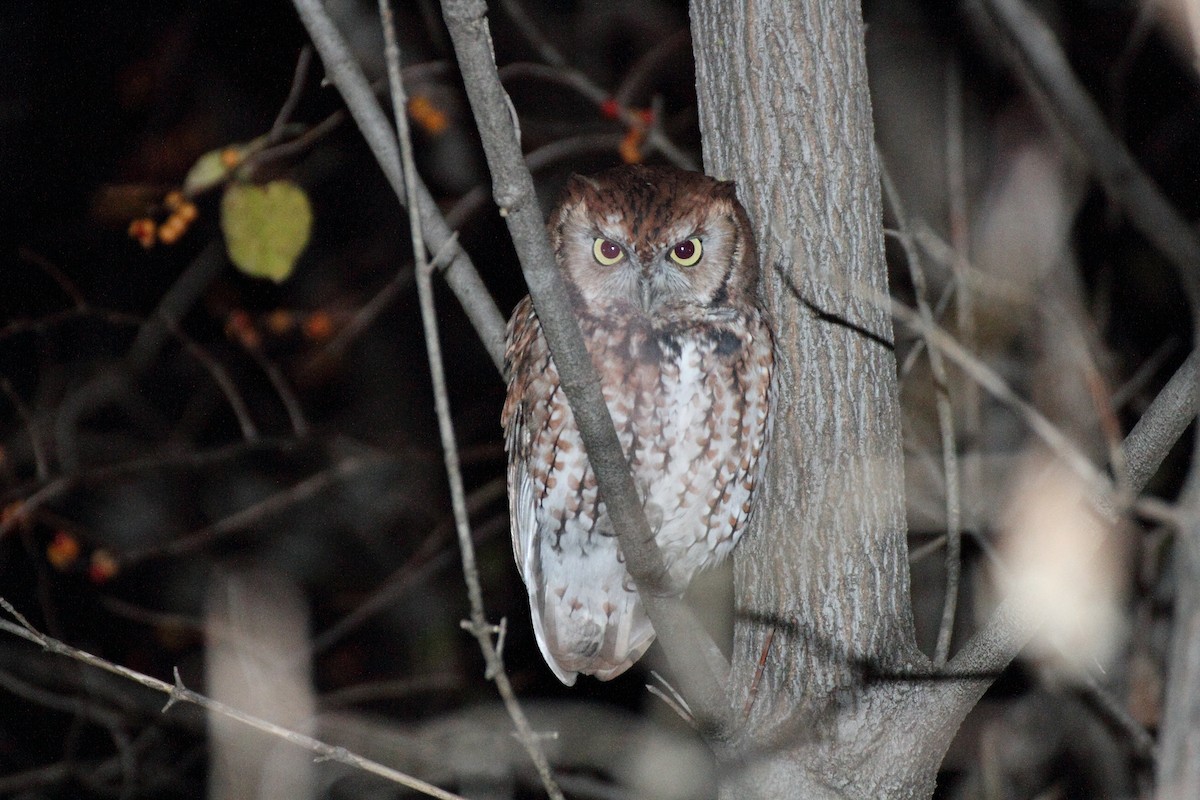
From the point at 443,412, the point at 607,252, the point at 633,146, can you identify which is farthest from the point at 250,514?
the point at 443,412

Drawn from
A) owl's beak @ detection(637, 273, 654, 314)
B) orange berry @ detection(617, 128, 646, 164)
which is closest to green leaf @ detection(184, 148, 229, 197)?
orange berry @ detection(617, 128, 646, 164)

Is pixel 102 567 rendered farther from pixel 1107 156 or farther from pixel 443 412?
pixel 1107 156

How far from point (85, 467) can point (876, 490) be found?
9.95 feet

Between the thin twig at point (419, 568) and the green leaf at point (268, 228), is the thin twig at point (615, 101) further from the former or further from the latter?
the thin twig at point (419, 568)

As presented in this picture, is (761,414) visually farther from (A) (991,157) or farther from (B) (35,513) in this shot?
(B) (35,513)

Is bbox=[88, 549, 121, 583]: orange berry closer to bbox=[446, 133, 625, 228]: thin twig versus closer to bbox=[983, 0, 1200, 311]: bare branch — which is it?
bbox=[446, 133, 625, 228]: thin twig

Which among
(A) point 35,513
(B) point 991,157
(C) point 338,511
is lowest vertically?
(C) point 338,511

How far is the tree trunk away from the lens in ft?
6.11

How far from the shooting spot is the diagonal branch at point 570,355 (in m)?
1.24

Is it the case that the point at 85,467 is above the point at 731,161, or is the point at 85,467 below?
below

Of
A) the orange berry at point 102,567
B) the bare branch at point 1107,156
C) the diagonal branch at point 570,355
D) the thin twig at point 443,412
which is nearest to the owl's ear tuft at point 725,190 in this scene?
the diagonal branch at point 570,355

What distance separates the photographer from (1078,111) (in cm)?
89

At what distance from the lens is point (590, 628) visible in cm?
252

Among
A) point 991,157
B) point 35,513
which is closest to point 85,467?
point 35,513
